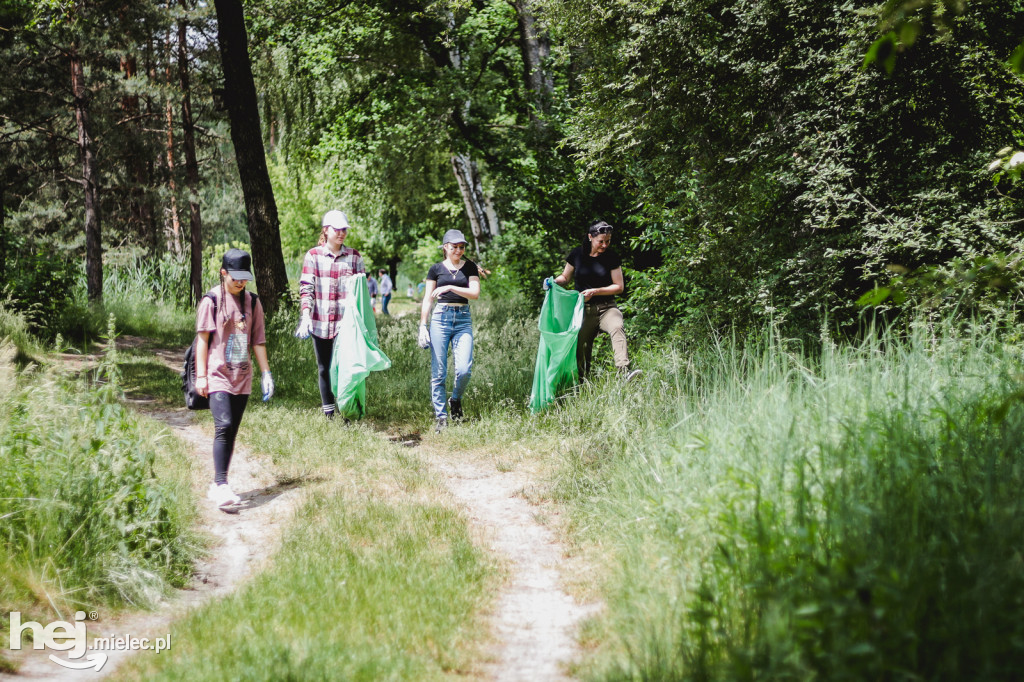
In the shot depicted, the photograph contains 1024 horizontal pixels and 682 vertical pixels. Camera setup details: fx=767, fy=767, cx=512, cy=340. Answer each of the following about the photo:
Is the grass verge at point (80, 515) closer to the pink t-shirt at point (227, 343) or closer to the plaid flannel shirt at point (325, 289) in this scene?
the pink t-shirt at point (227, 343)

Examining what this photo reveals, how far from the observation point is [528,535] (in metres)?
5.48

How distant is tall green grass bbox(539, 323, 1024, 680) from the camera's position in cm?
269

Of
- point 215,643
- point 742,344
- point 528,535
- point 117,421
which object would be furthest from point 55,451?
point 742,344

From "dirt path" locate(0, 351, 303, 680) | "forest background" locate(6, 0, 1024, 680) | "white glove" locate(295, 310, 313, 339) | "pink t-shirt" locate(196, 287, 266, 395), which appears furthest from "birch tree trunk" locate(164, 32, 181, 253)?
"pink t-shirt" locate(196, 287, 266, 395)

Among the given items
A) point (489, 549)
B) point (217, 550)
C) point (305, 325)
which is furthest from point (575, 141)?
point (217, 550)

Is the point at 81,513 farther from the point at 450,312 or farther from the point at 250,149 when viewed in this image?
the point at 250,149

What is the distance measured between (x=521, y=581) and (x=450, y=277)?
3896mm

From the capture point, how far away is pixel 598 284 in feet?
26.8

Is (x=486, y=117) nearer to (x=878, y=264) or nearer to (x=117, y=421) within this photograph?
(x=878, y=264)

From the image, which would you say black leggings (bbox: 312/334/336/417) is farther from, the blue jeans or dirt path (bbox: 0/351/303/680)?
the blue jeans

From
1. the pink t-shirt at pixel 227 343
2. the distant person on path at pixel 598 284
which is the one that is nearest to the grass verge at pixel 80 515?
the pink t-shirt at pixel 227 343

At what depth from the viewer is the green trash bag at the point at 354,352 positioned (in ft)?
25.3

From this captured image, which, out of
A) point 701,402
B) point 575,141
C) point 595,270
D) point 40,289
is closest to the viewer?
point 701,402

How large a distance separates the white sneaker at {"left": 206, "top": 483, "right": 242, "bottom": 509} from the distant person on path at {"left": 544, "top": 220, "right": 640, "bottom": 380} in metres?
3.72
